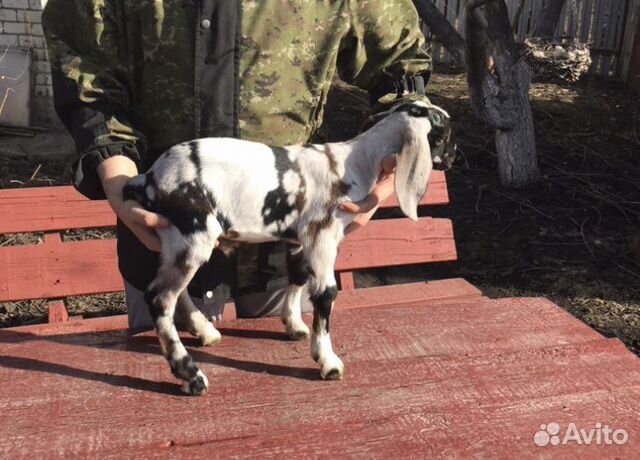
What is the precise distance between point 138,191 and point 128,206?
4 centimetres

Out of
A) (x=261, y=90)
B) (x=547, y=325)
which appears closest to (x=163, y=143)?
(x=261, y=90)

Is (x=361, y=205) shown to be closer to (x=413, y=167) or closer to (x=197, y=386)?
(x=413, y=167)

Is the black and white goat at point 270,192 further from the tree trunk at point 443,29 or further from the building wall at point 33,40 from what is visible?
the building wall at point 33,40

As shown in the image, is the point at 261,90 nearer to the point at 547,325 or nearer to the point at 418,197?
the point at 418,197

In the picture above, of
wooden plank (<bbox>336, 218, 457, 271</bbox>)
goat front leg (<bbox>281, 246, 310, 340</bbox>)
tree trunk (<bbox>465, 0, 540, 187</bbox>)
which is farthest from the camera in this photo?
tree trunk (<bbox>465, 0, 540, 187</bbox>)

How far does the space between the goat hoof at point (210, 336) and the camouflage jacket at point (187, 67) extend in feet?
1.60

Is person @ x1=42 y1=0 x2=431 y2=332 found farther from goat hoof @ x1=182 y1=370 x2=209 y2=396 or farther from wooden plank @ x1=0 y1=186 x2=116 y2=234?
wooden plank @ x1=0 y1=186 x2=116 y2=234

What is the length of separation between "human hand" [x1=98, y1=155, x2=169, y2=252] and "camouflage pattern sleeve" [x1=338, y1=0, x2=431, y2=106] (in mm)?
726

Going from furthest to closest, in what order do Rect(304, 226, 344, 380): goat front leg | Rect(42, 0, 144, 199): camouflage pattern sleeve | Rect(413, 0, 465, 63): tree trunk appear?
Rect(413, 0, 465, 63): tree trunk → Rect(42, 0, 144, 199): camouflage pattern sleeve → Rect(304, 226, 344, 380): goat front leg

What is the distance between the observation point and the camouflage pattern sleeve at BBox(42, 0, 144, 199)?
6.31 feet

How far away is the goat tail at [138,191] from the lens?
176 cm

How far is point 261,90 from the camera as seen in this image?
2027mm

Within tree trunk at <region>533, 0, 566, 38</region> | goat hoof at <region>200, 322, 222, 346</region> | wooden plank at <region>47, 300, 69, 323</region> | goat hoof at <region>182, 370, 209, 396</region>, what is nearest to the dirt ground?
tree trunk at <region>533, 0, 566, 38</region>

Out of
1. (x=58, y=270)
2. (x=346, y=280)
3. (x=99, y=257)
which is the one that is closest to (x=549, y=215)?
(x=346, y=280)
